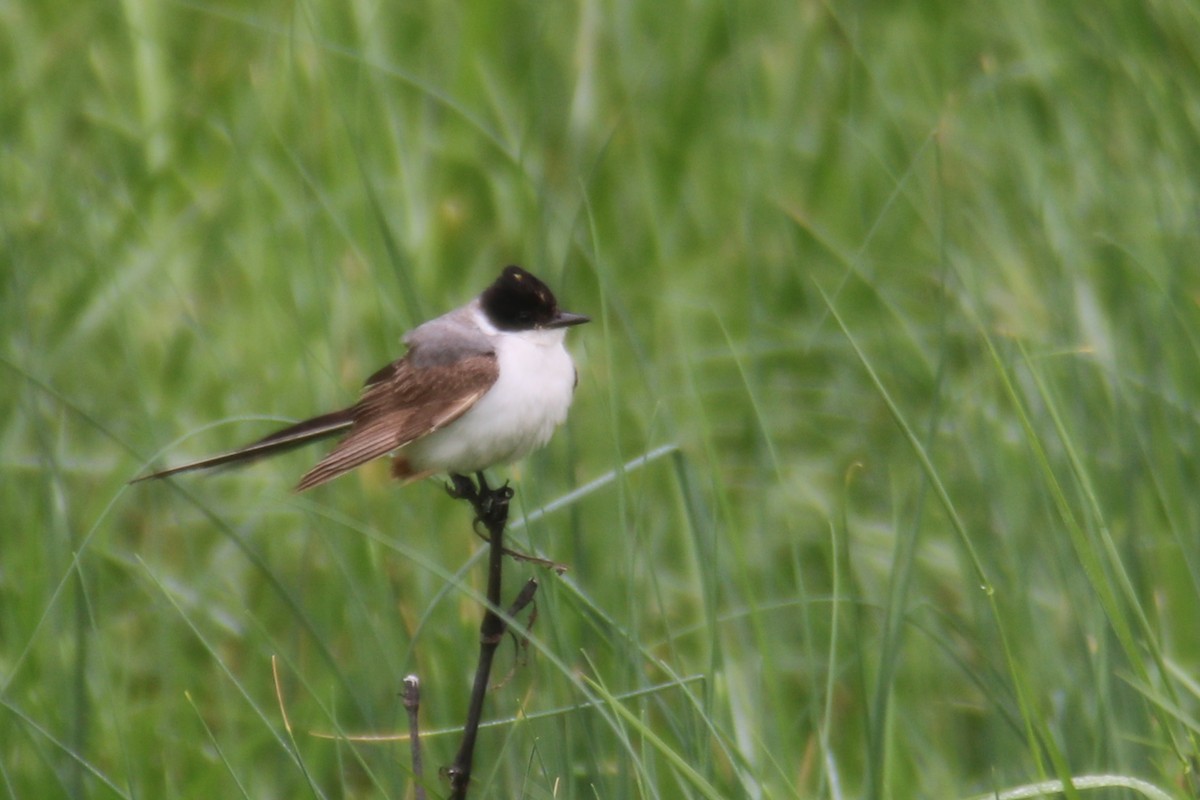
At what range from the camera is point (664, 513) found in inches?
180

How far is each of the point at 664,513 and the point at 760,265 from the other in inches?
51.7

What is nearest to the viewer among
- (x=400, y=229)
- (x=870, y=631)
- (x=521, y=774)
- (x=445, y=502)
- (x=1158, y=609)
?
(x=521, y=774)

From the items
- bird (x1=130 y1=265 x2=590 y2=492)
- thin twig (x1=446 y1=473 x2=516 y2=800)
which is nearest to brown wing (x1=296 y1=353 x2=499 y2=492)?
bird (x1=130 y1=265 x2=590 y2=492)

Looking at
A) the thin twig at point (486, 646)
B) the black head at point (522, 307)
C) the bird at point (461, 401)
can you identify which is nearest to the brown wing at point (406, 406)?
the bird at point (461, 401)

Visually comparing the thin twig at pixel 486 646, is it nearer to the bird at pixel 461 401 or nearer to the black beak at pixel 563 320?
the bird at pixel 461 401

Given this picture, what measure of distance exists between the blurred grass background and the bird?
0.36 ft

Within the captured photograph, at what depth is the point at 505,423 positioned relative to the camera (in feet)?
8.85

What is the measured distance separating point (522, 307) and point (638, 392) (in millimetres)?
Result: 1846

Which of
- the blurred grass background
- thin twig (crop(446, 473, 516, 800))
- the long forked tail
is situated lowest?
the blurred grass background

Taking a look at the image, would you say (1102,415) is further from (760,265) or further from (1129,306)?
(760,265)

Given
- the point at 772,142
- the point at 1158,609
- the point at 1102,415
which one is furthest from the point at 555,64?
the point at 1158,609

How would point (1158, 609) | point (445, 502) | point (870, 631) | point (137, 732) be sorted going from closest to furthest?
point (1158, 609)
point (137, 732)
point (870, 631)
point (445, 502)

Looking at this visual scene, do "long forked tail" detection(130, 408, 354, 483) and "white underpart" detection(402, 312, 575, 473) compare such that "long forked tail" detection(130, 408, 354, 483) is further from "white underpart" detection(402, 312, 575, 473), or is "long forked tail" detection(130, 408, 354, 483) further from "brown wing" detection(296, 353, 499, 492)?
"white underpart" detection(402, 312, 575, 473)

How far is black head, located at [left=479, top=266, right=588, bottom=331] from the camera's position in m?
2.99
